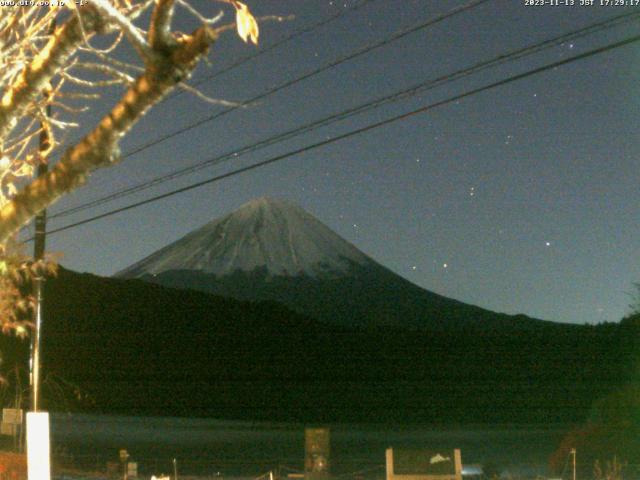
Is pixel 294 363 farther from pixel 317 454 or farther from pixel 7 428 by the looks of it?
pixel 317 454

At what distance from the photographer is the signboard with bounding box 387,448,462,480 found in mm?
13445

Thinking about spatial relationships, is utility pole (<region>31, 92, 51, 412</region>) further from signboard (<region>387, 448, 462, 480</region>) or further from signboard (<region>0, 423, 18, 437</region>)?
signboard (<region>387, 448, 462, 480</region>)

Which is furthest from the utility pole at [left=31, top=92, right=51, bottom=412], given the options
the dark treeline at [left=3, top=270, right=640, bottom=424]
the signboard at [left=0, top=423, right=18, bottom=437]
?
the dark treeline at [left=3, top=270, right=640, bottom=424]

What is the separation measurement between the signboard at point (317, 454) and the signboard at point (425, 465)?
7.97 meters

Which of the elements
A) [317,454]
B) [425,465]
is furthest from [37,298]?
[317,454]

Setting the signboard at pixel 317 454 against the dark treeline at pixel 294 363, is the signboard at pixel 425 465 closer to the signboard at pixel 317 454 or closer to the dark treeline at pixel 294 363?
the signboard at pixel 317 454

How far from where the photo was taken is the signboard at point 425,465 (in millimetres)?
13445

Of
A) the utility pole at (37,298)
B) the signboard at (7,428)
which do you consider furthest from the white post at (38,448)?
the signboard at (7,428)

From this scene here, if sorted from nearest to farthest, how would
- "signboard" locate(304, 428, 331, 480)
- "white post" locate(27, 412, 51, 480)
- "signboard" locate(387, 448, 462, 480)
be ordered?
"white post" locate(27, 412, 51, 480)
"signboard" locate(387, 448, 462, 480)
"signboard" locate(304, 428, 331, 480)

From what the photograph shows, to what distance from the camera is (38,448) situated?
8.57 meters

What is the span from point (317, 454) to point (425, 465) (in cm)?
852

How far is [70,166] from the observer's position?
204 inches

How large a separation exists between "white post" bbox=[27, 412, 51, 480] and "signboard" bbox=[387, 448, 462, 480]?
5847 mm

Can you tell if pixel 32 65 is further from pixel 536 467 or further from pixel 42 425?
pixel 536 467
